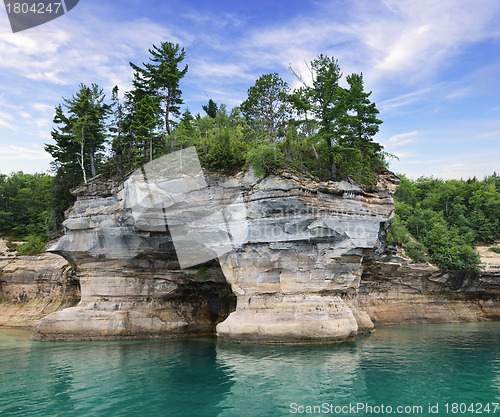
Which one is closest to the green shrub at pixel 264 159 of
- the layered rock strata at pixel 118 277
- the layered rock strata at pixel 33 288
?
the layered rock strata at pixel 118 277

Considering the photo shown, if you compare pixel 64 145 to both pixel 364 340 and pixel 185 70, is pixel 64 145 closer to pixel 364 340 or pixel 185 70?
pixel 185 70

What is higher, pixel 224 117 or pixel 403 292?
pixel 224 117

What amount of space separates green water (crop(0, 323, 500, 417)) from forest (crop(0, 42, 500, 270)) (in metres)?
11.0

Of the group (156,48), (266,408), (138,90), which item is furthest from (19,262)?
(266,408)

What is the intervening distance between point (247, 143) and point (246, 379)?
16224 millimetres

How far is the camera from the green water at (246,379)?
10.5 meters

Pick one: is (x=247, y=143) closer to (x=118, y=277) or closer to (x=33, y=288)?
(x=118, y=277)

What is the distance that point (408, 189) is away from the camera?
5084 cm

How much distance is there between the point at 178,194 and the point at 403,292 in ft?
74.8

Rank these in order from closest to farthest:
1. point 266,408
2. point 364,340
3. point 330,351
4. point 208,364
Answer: point 266,408, point 208,364, point 330,351, point 364,340

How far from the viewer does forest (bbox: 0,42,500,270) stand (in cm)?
2334

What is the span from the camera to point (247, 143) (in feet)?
82.7

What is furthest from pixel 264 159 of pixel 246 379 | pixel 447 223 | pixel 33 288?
pixel 447 223

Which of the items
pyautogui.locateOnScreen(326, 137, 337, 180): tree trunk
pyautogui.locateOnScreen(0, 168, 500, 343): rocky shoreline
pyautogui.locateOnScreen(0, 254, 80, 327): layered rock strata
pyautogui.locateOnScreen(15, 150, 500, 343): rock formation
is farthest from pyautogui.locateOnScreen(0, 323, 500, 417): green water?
pyautogui.locateOnScreen(0, 254, 80, 327): layered rock strata
